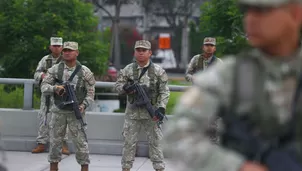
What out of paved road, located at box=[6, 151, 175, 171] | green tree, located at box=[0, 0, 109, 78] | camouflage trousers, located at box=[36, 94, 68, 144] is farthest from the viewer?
green tree, located at box=[0, 0, 109, 78]

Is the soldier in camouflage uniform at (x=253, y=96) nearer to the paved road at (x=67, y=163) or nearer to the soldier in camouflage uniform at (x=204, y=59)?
the paved road at (x=67, y=163)

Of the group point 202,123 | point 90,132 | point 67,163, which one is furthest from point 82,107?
point 202,123

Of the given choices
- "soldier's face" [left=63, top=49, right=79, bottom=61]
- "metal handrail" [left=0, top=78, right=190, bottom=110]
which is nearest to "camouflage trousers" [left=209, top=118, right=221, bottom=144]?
"soldier's face" [left=63, top=49, right=79, bottom=61]

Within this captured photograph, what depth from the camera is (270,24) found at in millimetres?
2482

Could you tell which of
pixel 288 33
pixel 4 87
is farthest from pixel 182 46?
pixel 288 33

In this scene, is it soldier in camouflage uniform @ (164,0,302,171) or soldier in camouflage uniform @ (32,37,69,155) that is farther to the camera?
soldier in camouflage uniform @ (32,37,69,155)

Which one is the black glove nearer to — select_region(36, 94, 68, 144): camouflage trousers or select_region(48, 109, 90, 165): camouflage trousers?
select_region(48, 109, 90, 165): camouflage trousers

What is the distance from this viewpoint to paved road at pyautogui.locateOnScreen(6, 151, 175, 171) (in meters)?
9.60

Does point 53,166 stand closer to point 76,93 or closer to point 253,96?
point 76,93

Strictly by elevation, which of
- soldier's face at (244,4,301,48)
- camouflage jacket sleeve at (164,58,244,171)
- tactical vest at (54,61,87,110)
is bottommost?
tactical vest at (54,61,87,110)

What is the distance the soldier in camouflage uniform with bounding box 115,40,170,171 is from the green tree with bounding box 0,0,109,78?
4594 millimetres

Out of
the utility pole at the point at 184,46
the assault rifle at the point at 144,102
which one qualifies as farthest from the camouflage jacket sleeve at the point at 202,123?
the utility pole at the point at 184,46

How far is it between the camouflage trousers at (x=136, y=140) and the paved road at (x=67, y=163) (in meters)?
0.61

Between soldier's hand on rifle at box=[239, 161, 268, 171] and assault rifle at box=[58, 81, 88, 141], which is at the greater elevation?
soldier's hand on rifle at box=[239, 161, 268, 171]
